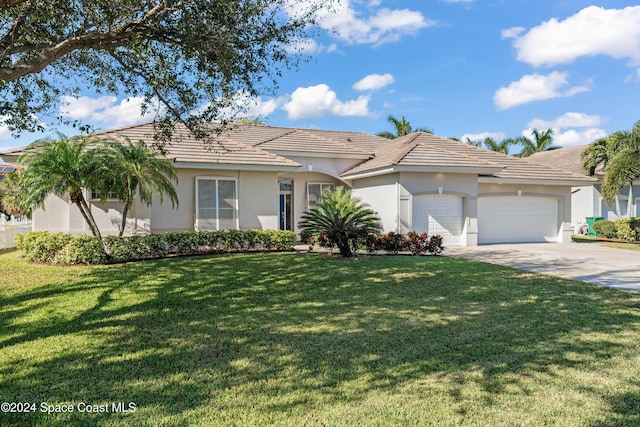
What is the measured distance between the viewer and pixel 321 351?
17.7 ft

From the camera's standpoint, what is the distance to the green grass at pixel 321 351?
3850 millimetres

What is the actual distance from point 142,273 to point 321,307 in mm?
5539

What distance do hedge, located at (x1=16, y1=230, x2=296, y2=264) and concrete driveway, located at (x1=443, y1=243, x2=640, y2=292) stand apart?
7.13m

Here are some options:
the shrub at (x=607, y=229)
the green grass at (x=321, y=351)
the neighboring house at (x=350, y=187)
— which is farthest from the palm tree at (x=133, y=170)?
the shrub at (x=607, y=229)

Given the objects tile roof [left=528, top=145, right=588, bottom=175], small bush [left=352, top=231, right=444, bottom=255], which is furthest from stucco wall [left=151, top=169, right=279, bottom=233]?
tile roof [left=528, top=145, right=588, bottom=175]

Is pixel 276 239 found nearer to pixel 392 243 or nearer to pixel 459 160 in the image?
pixel 392 243

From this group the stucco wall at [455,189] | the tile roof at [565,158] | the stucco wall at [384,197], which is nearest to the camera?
the stucco wall at [455,189]

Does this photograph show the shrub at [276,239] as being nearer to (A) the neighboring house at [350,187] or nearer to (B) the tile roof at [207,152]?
(A) the neighboring house at [350,187]

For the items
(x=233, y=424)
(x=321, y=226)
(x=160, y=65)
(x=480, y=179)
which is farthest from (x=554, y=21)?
(x=233, y=424)

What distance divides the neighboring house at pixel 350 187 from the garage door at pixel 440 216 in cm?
4

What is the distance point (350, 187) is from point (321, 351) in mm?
16023

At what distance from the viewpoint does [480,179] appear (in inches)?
743

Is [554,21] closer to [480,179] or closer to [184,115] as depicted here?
[480,179]

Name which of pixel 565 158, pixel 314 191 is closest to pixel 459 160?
pixel 314 191
